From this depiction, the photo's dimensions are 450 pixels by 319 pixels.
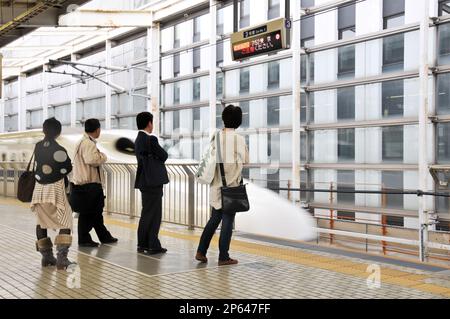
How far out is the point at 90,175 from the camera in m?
5.97

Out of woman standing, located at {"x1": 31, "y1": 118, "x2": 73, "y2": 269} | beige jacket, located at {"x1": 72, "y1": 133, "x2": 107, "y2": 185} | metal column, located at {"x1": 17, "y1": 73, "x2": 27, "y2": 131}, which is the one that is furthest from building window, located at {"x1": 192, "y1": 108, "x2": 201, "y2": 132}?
metal column, located at {"x1": 17, "y1": 73, "x2": 27, "y2": 131}

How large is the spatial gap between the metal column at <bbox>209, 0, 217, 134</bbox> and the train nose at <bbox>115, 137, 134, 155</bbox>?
2.95 metres

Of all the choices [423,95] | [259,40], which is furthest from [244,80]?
[423,95]

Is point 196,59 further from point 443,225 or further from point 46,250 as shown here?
point 46,250

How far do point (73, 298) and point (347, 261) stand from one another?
2.66 m

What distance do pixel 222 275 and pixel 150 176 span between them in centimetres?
133

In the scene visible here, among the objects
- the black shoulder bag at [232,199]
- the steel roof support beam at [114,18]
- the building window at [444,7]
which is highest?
the steel roof support beam at [114,18]

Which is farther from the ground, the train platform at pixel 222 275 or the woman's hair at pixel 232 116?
the woman's hair at pixel 232 116

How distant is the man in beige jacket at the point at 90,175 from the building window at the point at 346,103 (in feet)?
22.6

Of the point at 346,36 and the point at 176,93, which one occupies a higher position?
Result: the point at 346,36

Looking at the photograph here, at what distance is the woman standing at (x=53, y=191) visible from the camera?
15.8 feet

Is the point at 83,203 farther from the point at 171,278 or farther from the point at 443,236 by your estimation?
the point at 443,236

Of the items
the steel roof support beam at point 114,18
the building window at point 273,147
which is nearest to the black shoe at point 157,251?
the building window at point 273,147

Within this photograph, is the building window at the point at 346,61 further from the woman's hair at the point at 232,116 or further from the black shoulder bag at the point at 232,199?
the black shoulder bag at the point at 232,199
